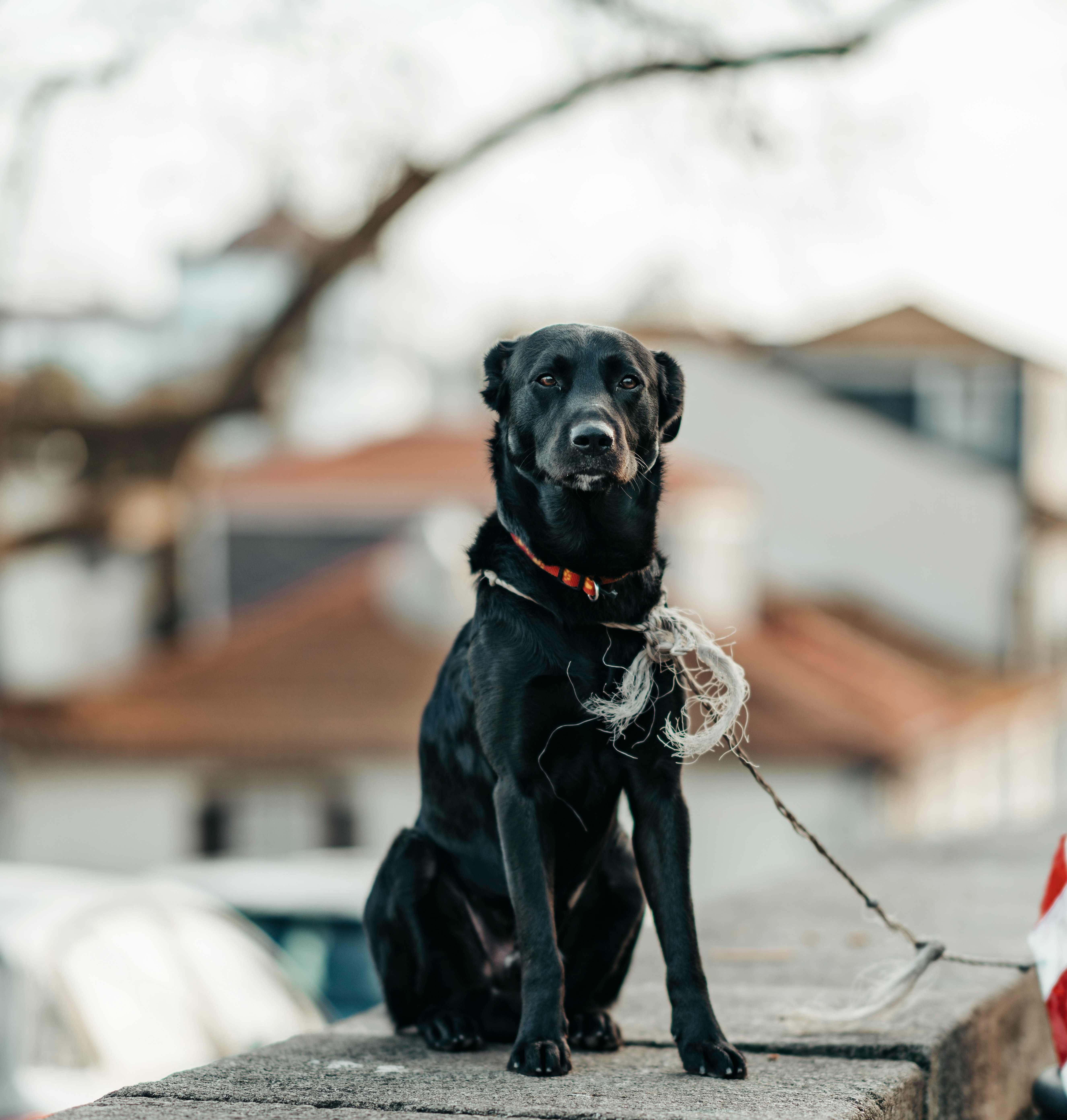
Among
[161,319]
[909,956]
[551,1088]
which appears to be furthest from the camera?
[161,319]

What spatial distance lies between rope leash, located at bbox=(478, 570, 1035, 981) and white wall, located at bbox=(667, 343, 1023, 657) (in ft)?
75.8

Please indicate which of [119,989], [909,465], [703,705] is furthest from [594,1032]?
[909,465]

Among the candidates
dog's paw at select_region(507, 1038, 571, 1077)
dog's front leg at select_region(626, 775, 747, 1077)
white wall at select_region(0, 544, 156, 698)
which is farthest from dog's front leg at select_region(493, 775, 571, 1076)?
white wall at select_region(0, 544, 156, 698)

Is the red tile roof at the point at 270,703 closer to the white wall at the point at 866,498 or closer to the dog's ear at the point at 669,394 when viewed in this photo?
the white wall at the point at 866,498

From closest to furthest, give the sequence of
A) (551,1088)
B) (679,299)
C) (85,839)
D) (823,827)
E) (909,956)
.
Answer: (551,1088)
(909,956)
(679,299)
(823,827)
(85,839)

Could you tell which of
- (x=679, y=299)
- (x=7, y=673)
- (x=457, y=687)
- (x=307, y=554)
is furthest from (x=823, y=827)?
(x=7, y=673)

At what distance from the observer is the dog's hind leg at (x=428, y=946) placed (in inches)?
107

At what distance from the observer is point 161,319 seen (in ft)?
149

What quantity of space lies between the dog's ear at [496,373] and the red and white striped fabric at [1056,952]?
4.27 feet

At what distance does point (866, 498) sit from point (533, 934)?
25.0m

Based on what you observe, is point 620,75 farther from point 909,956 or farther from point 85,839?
point 85,839

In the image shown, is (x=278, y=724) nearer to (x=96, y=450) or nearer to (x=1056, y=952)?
(x=96, y=450)

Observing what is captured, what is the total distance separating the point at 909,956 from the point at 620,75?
8212 mm

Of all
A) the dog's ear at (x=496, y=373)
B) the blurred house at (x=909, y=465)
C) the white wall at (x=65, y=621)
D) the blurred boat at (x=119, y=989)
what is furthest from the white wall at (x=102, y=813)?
the dog's ear at (x=496, y=373)
